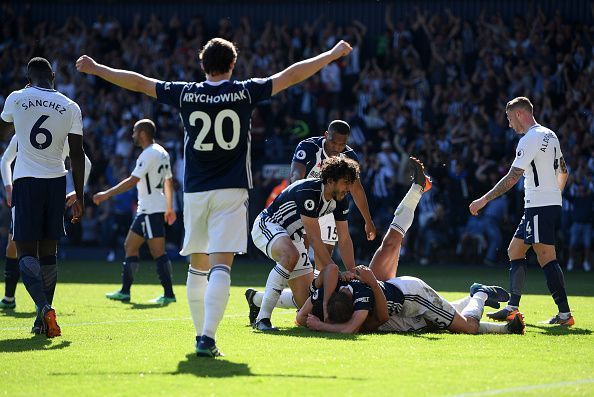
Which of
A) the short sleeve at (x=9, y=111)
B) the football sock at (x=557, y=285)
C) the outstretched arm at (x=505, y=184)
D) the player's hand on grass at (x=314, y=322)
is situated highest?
the short sleeve at (x=9, y=111)

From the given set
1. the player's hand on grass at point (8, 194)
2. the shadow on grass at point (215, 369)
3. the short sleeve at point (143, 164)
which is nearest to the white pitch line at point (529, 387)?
the shadow on grass at point (215, 369)

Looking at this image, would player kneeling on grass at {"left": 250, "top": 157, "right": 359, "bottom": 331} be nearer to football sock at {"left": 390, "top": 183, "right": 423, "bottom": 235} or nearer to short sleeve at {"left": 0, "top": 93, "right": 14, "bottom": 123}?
football sock at {"left": 390, "top": 183, "right": 423, "bottom": 235}

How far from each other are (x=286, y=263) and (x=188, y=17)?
21921 mm

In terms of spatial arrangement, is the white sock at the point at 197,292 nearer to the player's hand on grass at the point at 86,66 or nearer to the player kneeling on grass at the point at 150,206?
the player's hand on grass at the point at 86,66

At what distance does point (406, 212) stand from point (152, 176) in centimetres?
439

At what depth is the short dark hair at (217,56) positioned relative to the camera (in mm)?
7863

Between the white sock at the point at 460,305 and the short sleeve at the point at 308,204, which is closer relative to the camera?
the short sleeve at the point at 308,204

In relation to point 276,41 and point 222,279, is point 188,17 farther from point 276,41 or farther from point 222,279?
point 222,279

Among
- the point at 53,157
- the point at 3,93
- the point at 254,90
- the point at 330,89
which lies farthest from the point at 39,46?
the point at 254,90

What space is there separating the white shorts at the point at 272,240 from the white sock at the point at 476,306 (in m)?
1.63

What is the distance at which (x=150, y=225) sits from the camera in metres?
14.2

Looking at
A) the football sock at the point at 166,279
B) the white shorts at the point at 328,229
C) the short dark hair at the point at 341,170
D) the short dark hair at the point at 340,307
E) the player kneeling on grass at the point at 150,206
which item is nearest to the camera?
the short dark hair at the point at 341,170

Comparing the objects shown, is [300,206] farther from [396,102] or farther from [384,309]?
[396,102]

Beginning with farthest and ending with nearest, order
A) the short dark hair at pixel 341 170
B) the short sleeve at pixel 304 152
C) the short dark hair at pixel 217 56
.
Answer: the short sleeve at pixel 304 152 → the short dark hair at pixel 341 170 → the short dark hair at pixel 217 56
